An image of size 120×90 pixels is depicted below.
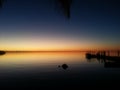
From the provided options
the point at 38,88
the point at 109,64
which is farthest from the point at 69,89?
the point at 109,64

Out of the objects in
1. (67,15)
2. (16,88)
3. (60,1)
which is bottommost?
(16,88)

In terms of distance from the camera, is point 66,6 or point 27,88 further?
point 27,88

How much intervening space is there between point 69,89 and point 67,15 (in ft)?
50.7

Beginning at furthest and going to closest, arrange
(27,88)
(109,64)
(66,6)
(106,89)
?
(109,64) < (27,88) < (106,89) < (66,6)

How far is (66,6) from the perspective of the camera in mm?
5887

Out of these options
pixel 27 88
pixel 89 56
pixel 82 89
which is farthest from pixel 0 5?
pixel 89 56

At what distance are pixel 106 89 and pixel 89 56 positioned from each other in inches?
2448

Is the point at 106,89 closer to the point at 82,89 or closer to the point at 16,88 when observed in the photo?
the point at 82,89

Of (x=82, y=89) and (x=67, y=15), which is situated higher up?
(x=67, y=15)

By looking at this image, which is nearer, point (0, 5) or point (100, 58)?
point (0, 5)

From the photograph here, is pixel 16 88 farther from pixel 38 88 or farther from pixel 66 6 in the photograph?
pixel 66 6

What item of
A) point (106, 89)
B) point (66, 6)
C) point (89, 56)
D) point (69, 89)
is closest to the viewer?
point (66, 6)

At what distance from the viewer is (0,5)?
6.00 m

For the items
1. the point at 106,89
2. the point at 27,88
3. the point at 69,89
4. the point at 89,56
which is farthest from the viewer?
the point at 89,56
